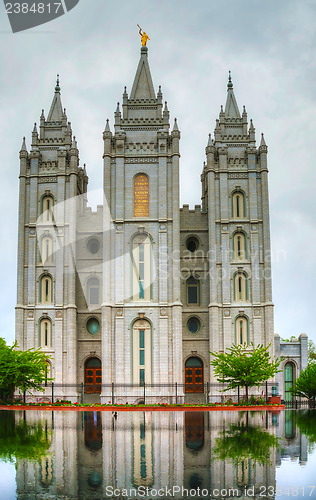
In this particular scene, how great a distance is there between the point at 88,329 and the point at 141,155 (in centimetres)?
1466

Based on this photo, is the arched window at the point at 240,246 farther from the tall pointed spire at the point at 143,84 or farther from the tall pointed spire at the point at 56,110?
the tall pointed spire at the point at 56,110

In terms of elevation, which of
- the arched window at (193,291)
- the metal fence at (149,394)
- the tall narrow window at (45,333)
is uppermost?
the arched window at (193,291)

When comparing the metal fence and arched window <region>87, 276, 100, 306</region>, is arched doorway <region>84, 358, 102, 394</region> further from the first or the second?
arched window <region>87, 276, 100, 306</region>

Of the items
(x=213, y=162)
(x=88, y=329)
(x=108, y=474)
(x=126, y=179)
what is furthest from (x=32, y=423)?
(x=213, y=162)

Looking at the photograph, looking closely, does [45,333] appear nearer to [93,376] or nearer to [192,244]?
[93,376]

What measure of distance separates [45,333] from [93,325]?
3.93 meters

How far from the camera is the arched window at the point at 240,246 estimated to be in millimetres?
49594

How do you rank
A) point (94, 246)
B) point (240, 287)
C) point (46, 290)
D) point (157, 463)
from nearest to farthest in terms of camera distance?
point (157, 463)
point (240, 287)
point (46, 290)
point (94, 246)

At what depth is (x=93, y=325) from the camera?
5066 cm

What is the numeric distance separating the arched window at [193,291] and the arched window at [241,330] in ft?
13.1

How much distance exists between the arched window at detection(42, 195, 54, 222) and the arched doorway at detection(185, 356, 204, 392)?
52.6ft

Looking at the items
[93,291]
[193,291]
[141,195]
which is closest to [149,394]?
[193,291]

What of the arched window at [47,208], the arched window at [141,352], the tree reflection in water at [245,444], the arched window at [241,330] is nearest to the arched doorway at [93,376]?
the arched window at [141,352]

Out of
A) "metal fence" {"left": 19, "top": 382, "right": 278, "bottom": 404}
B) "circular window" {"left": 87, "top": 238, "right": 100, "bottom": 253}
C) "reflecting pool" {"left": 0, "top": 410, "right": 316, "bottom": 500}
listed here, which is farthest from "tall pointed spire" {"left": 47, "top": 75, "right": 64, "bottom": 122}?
"reflecting pool" {"left": 0, "top": 410, "right": 316, "bottom": 500}
